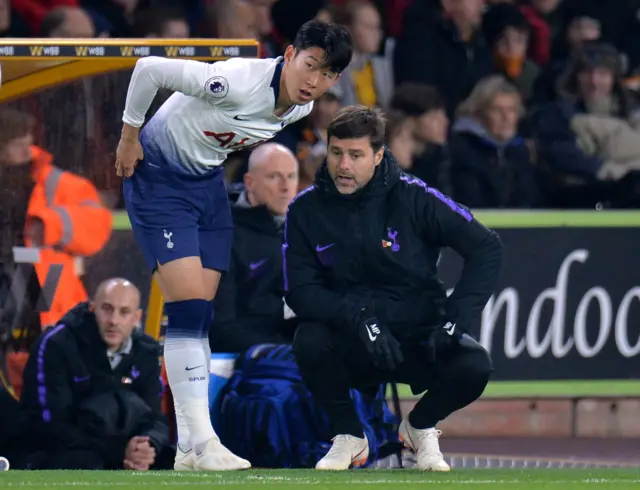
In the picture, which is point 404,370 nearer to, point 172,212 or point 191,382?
point 191,382

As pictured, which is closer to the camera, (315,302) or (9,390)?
(315,302)

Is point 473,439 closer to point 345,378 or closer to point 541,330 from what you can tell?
point 541,330

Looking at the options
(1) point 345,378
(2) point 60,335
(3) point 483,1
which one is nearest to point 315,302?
(1) point 345,378

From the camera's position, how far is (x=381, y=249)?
7750 millimetres

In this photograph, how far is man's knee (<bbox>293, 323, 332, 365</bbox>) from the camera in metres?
7.65

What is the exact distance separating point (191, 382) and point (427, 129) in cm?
447

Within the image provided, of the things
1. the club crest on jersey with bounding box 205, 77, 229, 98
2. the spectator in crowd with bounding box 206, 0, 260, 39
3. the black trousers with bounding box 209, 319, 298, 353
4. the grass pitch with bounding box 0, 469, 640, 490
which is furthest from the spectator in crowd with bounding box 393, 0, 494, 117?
the grass pitch with bounding box 0, 469, 640, 490

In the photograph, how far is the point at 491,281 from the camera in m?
7.71

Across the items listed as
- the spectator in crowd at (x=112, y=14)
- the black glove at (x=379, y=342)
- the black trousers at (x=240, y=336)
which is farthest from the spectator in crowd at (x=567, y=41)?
the black glove at (x=379, y=342)

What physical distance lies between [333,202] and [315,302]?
17.8 inches

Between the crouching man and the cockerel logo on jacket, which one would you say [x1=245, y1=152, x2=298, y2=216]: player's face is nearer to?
the crouching man

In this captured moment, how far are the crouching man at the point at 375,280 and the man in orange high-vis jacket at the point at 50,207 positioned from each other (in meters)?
1.90

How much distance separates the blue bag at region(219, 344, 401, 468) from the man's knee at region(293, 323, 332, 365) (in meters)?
0.95

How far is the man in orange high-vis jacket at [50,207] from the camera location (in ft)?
30.4
